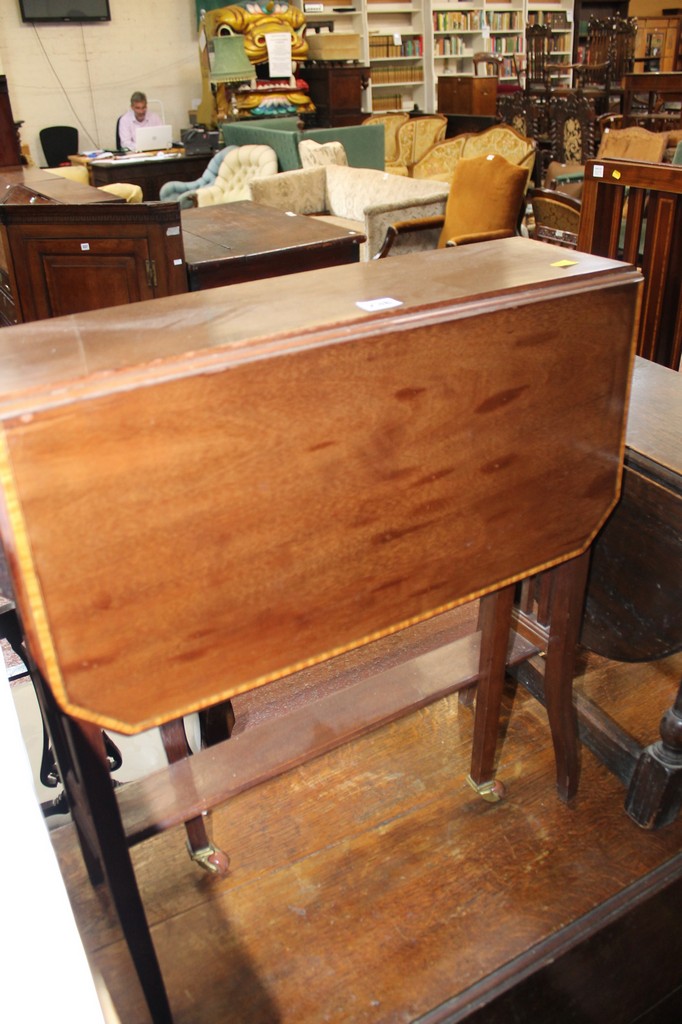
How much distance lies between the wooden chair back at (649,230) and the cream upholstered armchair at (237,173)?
3.02 meters

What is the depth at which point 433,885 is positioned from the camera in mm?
1414

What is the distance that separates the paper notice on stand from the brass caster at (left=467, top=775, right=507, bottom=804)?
24.2 feet

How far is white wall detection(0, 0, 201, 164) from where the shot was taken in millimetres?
7766

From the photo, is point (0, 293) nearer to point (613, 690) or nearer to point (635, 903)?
point (613, 690)

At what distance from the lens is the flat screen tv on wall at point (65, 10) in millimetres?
7570

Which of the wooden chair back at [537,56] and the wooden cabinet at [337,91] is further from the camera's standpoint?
the wooden chair back at [537,56]

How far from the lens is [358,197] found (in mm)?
5238

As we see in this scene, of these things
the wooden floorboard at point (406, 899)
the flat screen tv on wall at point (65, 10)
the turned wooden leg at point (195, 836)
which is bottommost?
the wooden floorboard at point (406, 899)

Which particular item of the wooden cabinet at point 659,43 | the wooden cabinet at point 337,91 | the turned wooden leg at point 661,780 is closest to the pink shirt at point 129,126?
the wooden cabinet at point 337,91

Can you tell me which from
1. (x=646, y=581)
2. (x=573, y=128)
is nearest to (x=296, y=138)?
(x=573, y=128)

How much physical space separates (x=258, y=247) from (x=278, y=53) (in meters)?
4.84

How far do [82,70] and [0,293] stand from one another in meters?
5.61

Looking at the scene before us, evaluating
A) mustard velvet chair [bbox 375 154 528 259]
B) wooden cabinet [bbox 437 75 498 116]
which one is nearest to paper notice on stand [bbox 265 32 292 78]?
wooden cabinet [bbox 437 75 498 116]

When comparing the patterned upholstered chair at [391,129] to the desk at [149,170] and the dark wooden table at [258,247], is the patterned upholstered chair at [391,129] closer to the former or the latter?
the desk at [149,170]
